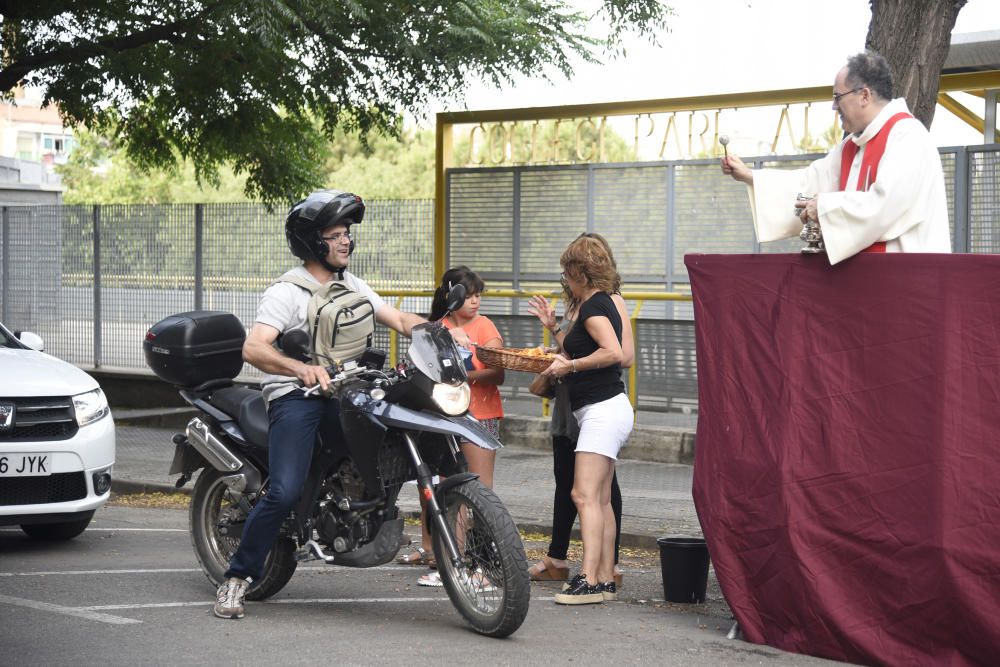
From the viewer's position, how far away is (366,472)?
6.21 m

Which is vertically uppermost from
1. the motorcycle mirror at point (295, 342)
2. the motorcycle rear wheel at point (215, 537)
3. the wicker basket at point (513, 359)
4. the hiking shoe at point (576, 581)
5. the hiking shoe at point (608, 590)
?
the motorcycle mirror at point (295, 342)

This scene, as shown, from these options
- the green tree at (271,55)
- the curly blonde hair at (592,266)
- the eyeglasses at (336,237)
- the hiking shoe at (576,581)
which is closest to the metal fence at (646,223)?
the green tree at (271,55)

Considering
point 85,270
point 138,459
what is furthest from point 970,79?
point 85,270

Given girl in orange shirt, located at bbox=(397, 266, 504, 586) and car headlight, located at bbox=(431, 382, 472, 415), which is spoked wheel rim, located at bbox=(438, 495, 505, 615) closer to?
car headlight, located at bbox=(431, 382, 472, 415)

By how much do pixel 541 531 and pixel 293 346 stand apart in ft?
12.1

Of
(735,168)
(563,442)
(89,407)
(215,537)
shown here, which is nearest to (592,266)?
(563,442)

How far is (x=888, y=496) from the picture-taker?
5.55 metres

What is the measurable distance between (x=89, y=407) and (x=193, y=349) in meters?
1.83

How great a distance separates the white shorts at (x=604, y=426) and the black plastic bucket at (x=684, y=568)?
53 cm

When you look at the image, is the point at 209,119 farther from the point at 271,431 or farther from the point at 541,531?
the point at 271,431

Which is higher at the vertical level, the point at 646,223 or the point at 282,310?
the point at 646,223

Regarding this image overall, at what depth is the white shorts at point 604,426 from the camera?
6852mm

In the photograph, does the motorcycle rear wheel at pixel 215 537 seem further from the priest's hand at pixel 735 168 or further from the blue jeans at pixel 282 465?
the priest's hand at pixel 735 168

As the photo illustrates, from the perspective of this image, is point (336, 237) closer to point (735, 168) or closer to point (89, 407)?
point (735, 168)
